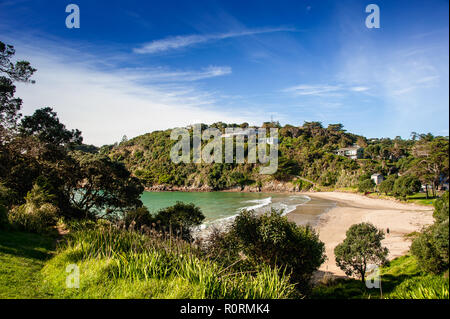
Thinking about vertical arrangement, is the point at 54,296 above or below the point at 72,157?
below

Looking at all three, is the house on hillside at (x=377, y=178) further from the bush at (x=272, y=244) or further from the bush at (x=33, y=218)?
the bush at (x=33, y=218)

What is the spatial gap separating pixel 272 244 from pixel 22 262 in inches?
312

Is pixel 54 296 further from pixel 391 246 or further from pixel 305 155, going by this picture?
pixel 305 155

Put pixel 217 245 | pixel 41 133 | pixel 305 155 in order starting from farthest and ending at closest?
pixel 305 155 < pixel 41 133 < pixel 217 245

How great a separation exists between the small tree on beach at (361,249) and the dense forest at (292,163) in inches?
1748

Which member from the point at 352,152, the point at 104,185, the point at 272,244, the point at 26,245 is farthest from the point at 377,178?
the point at 26,245

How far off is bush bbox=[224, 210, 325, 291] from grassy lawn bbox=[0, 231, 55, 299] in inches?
251

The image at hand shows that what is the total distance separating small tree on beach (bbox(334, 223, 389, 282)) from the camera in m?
11.6

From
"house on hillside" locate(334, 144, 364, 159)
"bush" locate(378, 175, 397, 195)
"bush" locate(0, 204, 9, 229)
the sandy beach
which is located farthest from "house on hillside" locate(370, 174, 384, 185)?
"bush" locate(0, 204, 9, 229)

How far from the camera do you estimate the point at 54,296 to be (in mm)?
3928

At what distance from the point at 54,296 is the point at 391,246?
21007 millimetres

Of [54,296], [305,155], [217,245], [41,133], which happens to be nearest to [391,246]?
[217,245]

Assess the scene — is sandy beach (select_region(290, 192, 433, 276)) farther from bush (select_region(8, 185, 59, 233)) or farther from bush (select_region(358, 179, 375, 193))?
bush (select_region(8, 185, 59, 233))

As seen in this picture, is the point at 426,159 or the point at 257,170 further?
the point at 257,170
